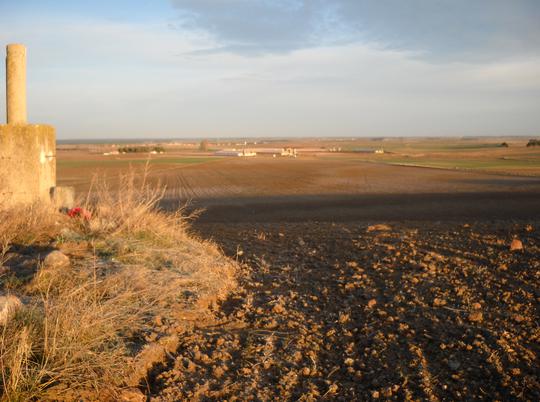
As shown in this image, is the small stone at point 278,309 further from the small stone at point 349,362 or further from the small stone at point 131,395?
the small stone at point 131,395

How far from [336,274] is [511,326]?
112 inches

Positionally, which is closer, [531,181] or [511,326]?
[511,326]

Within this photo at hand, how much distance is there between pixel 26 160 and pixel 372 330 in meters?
8.02

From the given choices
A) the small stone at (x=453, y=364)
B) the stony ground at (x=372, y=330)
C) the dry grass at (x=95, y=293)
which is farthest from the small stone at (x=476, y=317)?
the dry grass at (x=95, y=293)

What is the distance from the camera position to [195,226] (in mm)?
14867

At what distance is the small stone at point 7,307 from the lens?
4.71m

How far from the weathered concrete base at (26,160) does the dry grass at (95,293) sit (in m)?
1.72

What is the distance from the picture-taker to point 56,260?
269 inches

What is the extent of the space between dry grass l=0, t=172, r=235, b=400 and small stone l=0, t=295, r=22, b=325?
0.07 metres

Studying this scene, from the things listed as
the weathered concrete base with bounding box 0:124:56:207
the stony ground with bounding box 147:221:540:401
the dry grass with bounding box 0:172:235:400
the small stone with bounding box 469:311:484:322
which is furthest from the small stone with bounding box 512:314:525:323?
the weathered concrete base with bounding box 0:124:56:207

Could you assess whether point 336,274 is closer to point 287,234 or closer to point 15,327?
point 287,234

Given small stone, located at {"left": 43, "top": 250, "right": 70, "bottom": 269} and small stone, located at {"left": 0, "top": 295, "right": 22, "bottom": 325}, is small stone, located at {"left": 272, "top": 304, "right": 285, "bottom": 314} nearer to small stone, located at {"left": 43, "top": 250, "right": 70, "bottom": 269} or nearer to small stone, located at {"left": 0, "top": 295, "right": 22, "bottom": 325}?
small stone, located at {"left": 43, "top": 250, "right": 70, "bottom": 269}

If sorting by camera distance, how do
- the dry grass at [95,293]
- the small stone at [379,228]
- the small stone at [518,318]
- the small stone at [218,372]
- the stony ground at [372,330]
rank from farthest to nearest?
the small stone at [379,228] < the small stone at [518,318] < the small stone at [218,372] < the stony ground at [372,330] < the dry grass at [95,293]

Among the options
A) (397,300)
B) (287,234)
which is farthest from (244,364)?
(287,234)
